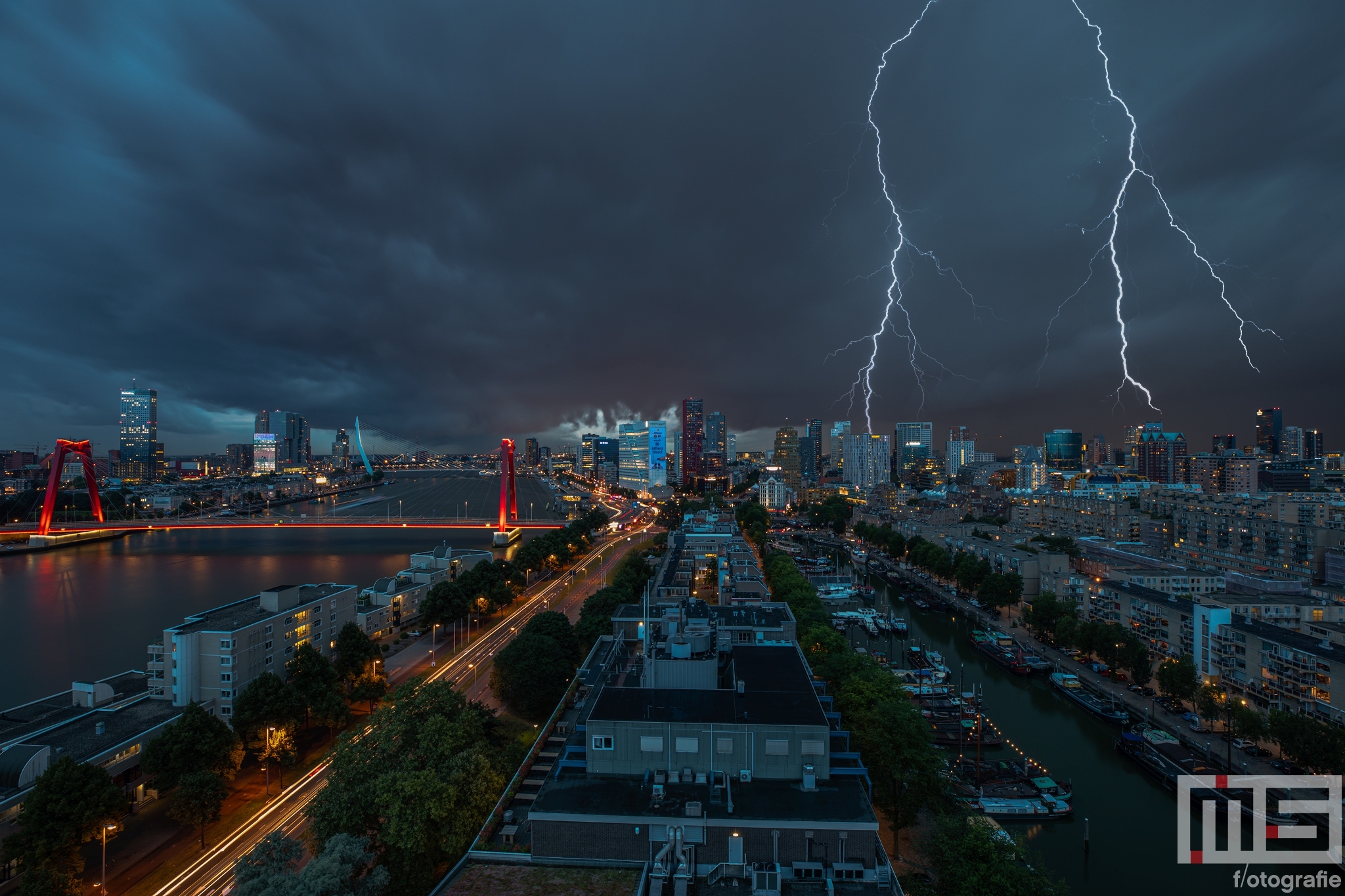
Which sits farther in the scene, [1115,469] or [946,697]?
[1115,469]

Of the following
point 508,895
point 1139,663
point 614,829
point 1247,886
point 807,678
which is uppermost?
point 807,678

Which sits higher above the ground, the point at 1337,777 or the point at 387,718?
the point at 387,718

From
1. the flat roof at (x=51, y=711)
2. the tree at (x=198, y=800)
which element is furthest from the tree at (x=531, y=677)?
the flat roof at (x=51, y=711)

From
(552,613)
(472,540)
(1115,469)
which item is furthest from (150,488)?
(1115,469)

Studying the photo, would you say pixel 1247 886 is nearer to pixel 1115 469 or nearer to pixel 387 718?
pixel 387 718

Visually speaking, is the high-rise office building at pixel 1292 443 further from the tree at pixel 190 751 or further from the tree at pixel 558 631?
the tree at pixel 190 751

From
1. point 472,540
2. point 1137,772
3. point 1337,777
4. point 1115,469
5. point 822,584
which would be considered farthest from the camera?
point 1115,469

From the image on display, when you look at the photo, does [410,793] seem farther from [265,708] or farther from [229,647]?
[229,647]

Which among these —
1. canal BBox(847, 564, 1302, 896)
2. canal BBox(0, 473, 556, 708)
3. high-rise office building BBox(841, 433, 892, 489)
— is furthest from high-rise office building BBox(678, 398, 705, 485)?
canal BBox(847, 564, 1302, 896)
